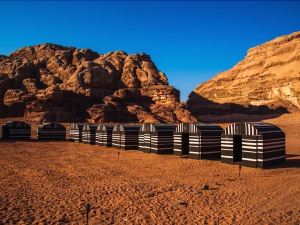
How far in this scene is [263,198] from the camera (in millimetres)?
12438

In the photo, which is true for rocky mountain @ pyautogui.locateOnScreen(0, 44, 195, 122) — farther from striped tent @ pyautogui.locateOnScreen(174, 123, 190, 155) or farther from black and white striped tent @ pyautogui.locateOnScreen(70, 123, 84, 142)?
striped tent @ pyautogui.locateOnScreen(174, 123, 190, 155)

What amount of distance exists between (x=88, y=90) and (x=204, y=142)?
2359 inches

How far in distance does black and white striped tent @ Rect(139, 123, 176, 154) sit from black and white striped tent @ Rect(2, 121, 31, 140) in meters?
23.7

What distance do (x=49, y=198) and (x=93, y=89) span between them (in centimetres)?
7133

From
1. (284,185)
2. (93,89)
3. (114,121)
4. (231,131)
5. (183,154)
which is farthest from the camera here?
(93,89)

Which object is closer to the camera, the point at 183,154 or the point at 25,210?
the point at 25,210

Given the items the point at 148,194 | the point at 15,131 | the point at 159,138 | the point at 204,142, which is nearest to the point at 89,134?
the point at 15,131

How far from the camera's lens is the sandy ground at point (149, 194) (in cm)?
997

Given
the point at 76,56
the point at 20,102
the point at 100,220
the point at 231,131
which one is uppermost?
the point at 76,56

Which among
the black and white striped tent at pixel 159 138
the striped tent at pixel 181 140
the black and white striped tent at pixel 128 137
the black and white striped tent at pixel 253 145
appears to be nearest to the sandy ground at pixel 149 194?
the black and white striped tent at pixel 253 145

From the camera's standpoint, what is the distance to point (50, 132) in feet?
155

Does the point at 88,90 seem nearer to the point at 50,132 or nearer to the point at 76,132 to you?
the point at 50,132

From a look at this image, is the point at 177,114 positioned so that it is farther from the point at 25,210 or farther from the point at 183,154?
the point at 25,210

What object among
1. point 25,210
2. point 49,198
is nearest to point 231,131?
point 49,198
